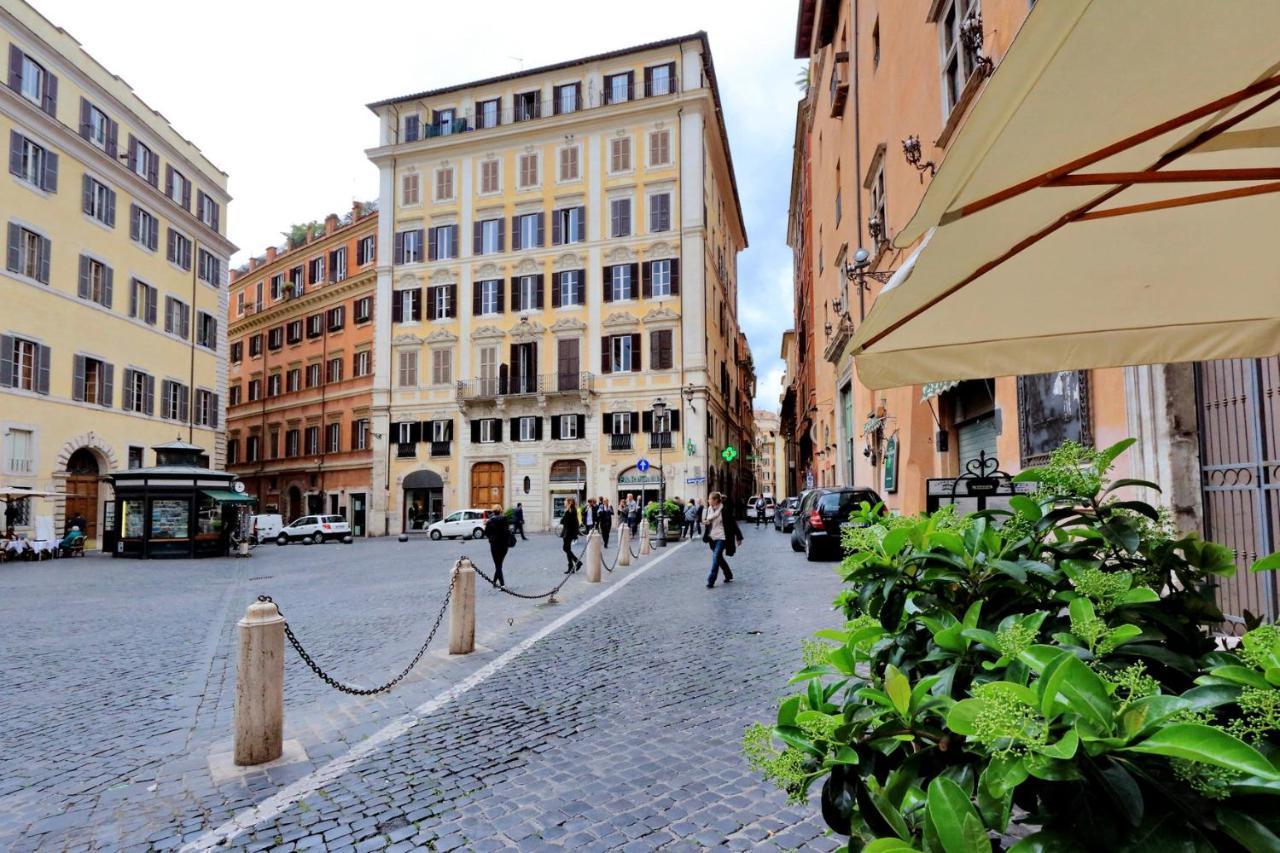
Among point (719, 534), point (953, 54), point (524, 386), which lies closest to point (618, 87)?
point (524, 386)

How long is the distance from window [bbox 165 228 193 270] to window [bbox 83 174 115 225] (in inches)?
132

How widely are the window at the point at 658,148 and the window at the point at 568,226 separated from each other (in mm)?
4378

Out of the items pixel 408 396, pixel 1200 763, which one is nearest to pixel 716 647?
pixel 1200 763

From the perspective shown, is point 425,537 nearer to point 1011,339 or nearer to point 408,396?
point 408,396

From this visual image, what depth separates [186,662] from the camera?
730cm

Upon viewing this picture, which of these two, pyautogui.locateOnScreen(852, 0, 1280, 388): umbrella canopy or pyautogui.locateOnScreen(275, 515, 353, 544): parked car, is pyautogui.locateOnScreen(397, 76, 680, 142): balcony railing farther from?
pyautogui.locateOnScreen(852, 0, 1280, 388): umbrella canopy

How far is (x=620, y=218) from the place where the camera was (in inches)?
1537

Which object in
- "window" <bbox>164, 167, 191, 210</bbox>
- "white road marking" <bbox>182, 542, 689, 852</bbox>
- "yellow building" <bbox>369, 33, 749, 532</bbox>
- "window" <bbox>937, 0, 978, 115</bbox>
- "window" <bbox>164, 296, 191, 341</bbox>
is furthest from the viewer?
"yellow building" <bbox>369, 33, 749, 532</bbox>

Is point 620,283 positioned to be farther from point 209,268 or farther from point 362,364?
point 209,268

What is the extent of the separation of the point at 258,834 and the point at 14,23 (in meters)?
32.8

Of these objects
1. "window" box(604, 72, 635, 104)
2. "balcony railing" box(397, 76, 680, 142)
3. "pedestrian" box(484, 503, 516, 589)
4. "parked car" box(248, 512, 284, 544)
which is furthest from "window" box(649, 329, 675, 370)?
"pedestrian" box(484, 503, 516, 589)

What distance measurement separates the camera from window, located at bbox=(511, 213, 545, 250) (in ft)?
131

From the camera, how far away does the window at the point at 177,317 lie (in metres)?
32.7

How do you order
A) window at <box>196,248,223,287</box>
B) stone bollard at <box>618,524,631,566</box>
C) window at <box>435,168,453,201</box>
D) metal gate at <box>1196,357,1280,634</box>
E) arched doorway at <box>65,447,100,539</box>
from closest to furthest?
metal gate at <box>1196,357,1280,634</box>, stone bollard at <box>618,524,631,566</box>, arched doorway at <box>65,447,100,539</box>, window at <box>196,248,223,287</box>, window at <box>435,168,453,201</box>
